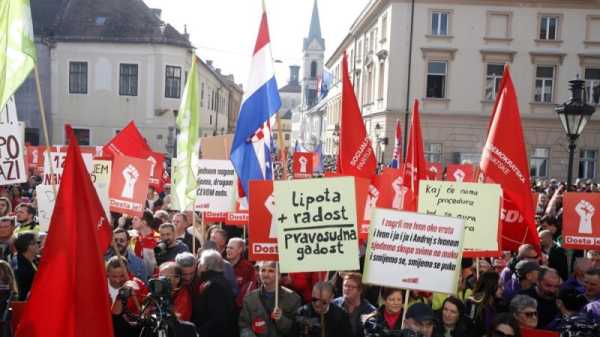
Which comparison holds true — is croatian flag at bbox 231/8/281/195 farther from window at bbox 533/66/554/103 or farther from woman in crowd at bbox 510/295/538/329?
window at bbox 533/66/554/103

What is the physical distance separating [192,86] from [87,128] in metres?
29.1

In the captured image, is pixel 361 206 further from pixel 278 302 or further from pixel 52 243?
pixel 52 243

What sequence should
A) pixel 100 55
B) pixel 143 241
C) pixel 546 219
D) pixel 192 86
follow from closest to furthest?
pixel 143 241 < pixel 192 86 < pixel 546 219 < pixel 100 55

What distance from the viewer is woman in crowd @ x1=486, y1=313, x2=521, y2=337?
14.7 feet

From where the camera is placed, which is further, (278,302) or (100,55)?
(100,55)

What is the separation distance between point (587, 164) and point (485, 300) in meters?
30.1

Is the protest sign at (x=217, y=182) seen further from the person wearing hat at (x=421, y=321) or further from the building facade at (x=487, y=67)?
the building facade at (x=487, y=67)

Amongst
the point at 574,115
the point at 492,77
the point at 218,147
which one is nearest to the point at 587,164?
the point at 492,77

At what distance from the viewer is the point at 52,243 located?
13.1 ft

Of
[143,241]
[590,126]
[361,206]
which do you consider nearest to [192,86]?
[143,241]

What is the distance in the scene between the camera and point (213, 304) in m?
5.30

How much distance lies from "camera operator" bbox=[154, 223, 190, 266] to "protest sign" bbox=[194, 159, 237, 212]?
2.65 ft

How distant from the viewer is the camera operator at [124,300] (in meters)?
4.57

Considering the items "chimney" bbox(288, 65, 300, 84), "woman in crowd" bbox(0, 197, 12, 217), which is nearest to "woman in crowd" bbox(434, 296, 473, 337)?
"woman in crowd" bbox(0, 197, 12, 217)
